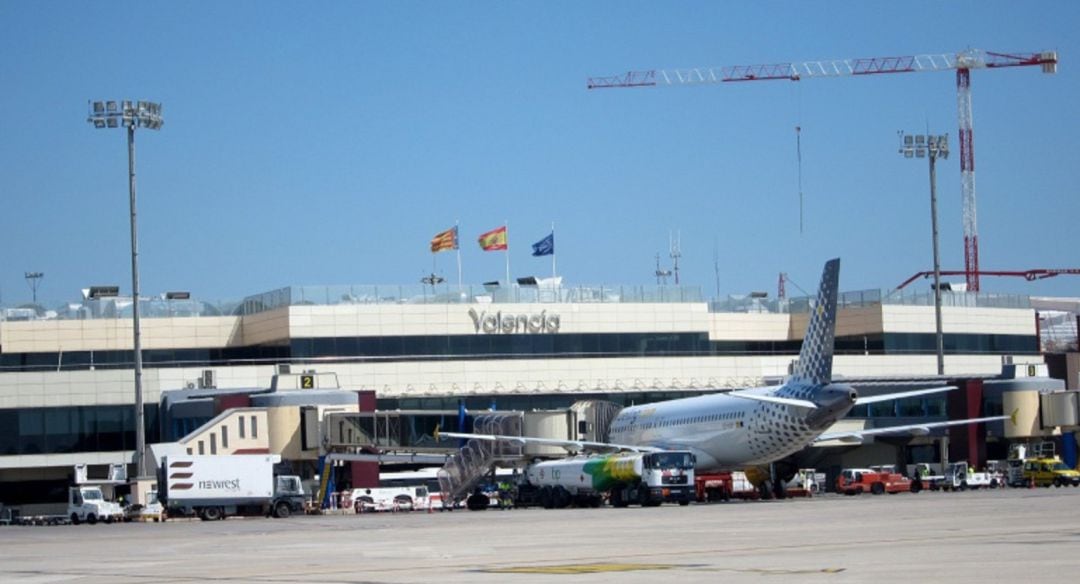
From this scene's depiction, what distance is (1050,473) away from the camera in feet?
276

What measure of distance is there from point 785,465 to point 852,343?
4328 cm

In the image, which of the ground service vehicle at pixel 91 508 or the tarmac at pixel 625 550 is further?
the ground service vehicle at pixel 91 508

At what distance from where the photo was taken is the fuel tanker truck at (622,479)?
6738cm

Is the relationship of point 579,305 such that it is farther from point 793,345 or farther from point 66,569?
point 66,569

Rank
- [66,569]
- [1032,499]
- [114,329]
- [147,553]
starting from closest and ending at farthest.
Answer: [66,569]
[147,553]
[1032,499]
[114,329]

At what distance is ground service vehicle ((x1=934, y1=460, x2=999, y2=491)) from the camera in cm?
A: 8669

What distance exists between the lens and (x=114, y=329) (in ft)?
356

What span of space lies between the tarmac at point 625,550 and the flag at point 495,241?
61.3 metres

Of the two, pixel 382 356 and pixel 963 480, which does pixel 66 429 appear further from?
pixel 963 480

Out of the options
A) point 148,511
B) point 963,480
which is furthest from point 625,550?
point 963,480

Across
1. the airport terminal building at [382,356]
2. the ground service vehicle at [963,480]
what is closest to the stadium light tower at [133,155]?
the airport terminal building at [382,356]

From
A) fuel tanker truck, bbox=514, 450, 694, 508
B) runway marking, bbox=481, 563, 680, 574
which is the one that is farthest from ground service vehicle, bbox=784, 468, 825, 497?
runway marking, bbox=481, 563, 680, 574

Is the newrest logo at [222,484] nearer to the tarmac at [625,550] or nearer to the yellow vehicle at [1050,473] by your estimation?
the tarmac at [625,550]

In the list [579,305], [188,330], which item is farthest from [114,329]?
[579,305]
